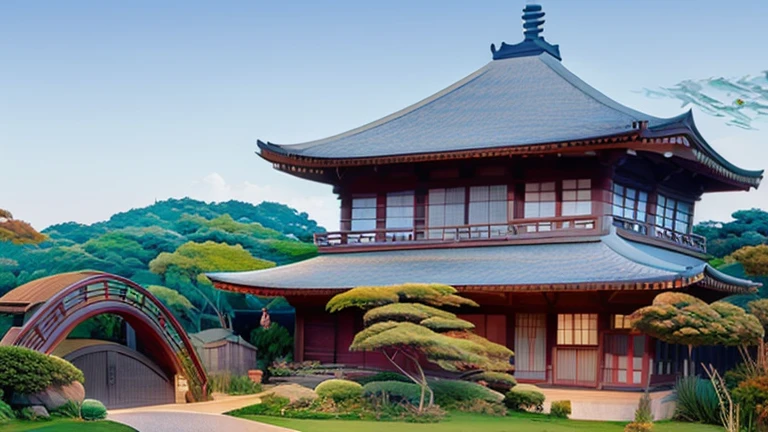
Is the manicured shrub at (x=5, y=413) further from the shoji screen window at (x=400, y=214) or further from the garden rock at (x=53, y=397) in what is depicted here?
the shoji screen window at (x=400, y=214)

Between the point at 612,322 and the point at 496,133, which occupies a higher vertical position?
the point at 496,133

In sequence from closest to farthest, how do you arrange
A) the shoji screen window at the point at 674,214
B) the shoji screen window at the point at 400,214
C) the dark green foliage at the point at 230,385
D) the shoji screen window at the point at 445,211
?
the dark green foliage at the point at 230,385, the shoji screen window at the point at 445,211, the shoji screen window at the point at 400,214, the shoji screen window at the point at 674,214

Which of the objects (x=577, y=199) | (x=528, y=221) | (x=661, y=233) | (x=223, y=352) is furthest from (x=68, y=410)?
(x=661, y=233)

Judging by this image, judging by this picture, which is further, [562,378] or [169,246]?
[169,246]

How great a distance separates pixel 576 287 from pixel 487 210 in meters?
5.52

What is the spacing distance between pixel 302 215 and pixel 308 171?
42727 millimetres

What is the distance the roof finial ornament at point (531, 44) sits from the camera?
33.3m

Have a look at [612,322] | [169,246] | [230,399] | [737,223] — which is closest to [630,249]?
[612,322]

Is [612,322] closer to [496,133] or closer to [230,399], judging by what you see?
[496,133]

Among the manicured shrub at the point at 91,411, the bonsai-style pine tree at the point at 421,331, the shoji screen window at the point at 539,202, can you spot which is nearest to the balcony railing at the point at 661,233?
the shoji screen window at the point at 539,202

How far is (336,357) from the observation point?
27328 mm

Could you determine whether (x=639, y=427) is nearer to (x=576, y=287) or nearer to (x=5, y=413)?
(x=576, y=287)

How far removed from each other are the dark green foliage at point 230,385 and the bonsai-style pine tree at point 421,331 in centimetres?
511

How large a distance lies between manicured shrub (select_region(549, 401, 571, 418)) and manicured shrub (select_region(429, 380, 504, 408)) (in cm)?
126
